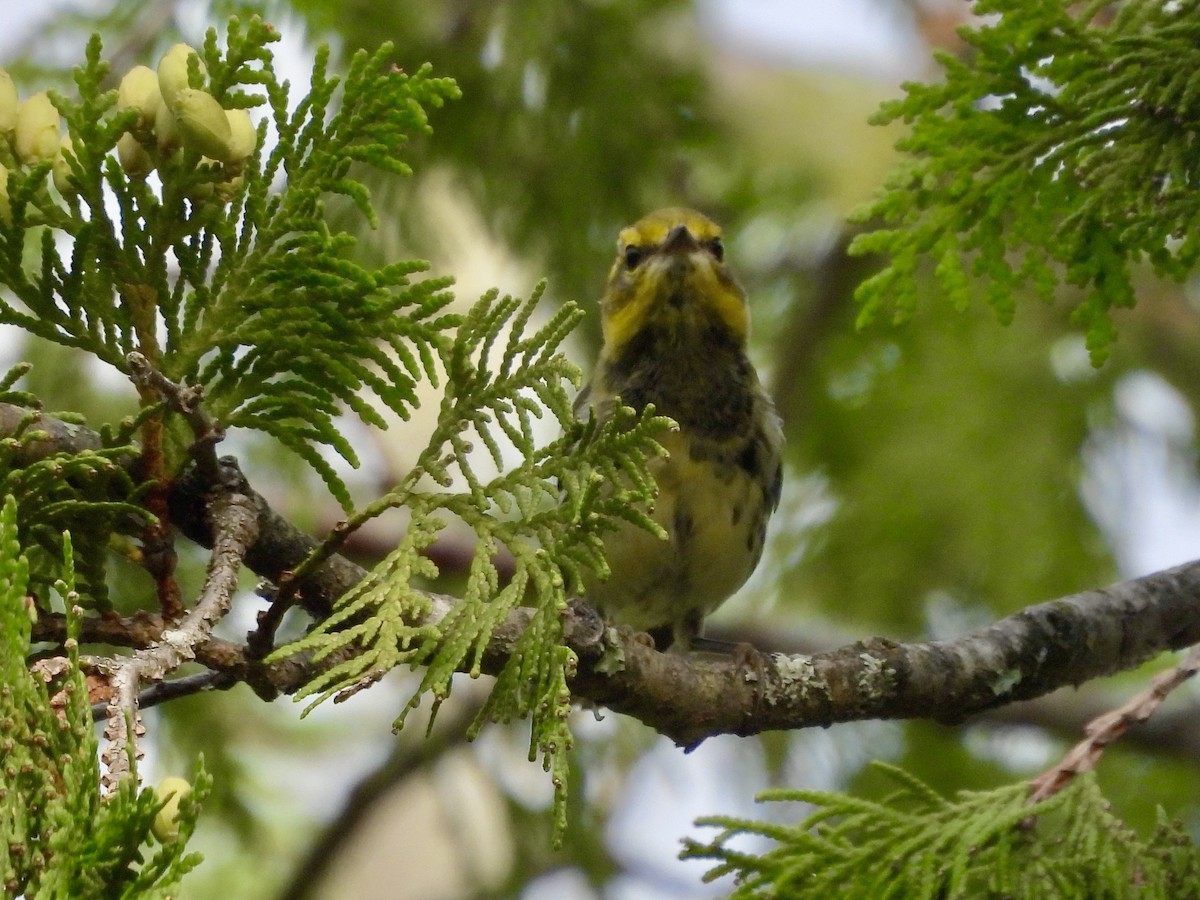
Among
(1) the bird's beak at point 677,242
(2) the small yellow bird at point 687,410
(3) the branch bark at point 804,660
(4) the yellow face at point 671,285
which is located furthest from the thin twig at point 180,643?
(1) the bird's beak at point 677,242

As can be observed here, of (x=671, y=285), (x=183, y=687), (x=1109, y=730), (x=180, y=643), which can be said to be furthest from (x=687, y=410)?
(x=180, y=643)

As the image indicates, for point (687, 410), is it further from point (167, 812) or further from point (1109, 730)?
point (167, 812)

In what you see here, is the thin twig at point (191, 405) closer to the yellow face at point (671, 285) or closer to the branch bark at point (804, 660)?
the branch bark at point (804, 660)

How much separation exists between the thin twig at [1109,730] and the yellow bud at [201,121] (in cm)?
156

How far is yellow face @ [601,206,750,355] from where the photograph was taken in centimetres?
389

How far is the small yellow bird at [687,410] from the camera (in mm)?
3666

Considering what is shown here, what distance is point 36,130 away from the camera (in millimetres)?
1995

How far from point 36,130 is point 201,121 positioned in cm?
28

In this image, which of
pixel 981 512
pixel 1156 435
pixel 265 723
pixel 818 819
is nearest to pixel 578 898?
pixel 265 723

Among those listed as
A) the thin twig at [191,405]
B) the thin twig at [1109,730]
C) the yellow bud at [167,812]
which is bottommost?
the yellow bud at [167,812]

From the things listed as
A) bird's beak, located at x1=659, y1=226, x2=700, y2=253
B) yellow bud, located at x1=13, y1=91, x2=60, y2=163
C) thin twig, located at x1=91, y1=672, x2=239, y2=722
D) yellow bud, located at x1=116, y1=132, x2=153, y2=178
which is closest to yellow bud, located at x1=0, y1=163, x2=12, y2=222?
yellow bud, located at x1=13, y1=91, x2=60, y2=163

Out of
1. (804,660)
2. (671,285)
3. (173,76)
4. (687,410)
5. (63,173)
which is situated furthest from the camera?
(671,285)

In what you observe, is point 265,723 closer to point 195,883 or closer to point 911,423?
point 195,883

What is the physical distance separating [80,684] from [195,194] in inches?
28.5
